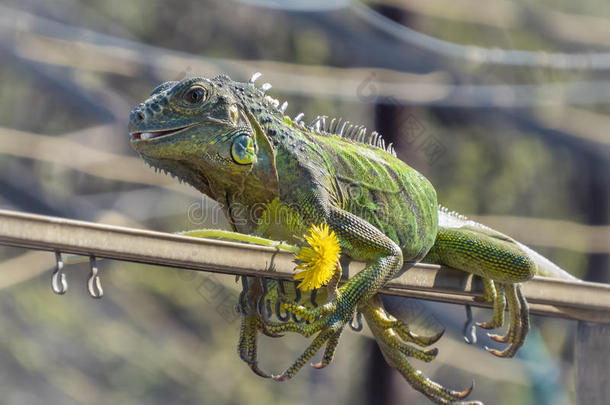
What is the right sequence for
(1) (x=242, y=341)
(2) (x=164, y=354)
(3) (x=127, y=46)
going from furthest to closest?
(2) (x=164, y=354), (3) (x=127, y=46), (1) (x=242, y=341)

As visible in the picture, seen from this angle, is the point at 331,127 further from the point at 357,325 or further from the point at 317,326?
the point at 317,326

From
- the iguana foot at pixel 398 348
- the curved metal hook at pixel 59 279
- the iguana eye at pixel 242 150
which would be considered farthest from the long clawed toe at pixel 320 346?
the curved metal hook at pixel 59 279

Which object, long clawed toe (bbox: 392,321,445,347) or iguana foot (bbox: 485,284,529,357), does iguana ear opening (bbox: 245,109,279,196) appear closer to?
long clawed toe (bbox: 392,321,445,347)

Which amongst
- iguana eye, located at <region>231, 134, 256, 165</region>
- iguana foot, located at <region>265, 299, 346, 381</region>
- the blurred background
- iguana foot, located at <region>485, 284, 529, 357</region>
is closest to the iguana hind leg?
iguana foot, located at <region>485, 284, 529, 357</region>

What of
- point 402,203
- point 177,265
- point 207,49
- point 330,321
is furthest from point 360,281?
point 207,49

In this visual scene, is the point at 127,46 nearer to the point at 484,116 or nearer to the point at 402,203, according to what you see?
the point at 484,116

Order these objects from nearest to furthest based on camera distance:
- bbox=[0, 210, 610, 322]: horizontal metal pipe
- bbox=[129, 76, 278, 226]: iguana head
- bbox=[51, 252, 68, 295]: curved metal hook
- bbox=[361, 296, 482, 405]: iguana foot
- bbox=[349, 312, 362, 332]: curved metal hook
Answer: bbox=[0, 210, 610, 322]: horizontal metal pipe, bbox=[51, 252, 68, 295]: curved metal hook, bbox=[129, 76, 278, 226]: iguana head, bbox=[349, 312, 362, 332]: curved metal hook, bbox=[361, 296, 482, 405]: iguana foot
